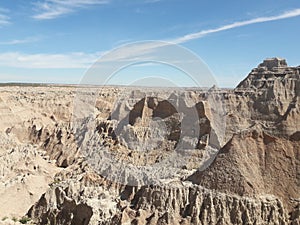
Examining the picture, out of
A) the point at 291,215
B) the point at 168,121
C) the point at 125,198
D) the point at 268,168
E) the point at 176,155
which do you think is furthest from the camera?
the point at 168,121

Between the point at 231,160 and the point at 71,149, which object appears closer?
the point at 231,160

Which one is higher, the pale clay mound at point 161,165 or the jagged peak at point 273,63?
the jagged peak at point 273,63

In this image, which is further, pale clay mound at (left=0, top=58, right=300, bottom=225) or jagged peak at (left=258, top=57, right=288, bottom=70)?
jagged peak at (left=258, top=57, right=288, bottom=70)

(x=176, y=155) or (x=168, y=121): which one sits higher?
A: (x=168, y=121)

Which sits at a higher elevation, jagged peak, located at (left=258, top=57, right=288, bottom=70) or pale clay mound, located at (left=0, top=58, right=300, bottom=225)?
jagged peak, located at (left=258, top=57, right=288, bottom=70)

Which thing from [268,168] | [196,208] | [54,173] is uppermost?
[268,168]

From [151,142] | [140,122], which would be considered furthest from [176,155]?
[140,122]

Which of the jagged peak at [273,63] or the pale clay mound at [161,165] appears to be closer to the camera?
the pale clay mound at [161,165]

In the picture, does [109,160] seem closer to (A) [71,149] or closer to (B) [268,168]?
(A) [71,149]
